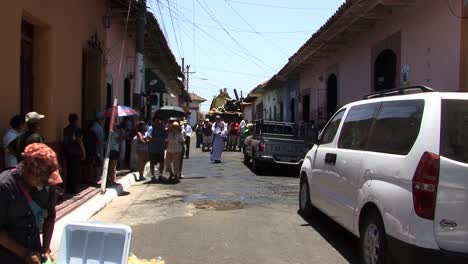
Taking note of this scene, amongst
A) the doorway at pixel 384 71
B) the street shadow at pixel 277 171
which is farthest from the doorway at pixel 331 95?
the doorway at pixel 384 71

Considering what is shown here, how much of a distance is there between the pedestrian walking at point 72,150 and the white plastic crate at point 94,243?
23.1 feet

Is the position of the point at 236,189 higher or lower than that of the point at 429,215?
lower

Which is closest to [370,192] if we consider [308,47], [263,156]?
[263,156]

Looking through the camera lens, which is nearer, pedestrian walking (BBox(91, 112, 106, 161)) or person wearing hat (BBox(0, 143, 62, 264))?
person wearing hat (BBox(0, 143, 62, 264))

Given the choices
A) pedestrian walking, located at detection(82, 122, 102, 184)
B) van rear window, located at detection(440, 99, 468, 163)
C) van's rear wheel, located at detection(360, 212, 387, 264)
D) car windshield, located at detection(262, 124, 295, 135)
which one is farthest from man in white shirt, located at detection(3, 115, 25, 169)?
car windshield, located at detection(262, 124, 295, 135)

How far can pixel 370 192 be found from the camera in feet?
18.6

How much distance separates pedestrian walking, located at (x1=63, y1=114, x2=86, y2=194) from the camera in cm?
1051

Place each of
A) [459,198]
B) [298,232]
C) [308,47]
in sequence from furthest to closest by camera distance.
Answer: [308,47] → [298,232] → [459,198]

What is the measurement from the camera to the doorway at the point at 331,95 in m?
19.6

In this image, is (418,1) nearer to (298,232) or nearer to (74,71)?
(298,232)

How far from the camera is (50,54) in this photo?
10.3 meters

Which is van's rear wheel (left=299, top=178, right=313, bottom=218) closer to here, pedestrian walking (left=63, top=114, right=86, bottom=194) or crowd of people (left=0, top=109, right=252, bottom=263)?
crowd of people (left=0, top=109, right=252, bottom=263)

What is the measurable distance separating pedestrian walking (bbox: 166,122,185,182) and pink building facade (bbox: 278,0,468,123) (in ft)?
17.0

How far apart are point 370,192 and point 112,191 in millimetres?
6959
